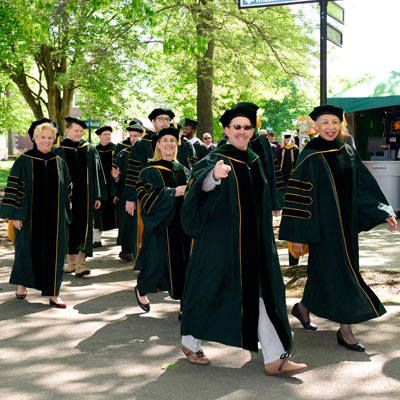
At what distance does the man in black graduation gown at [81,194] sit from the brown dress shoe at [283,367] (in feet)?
15.1

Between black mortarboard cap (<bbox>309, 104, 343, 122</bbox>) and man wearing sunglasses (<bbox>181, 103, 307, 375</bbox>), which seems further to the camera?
black mortarboard cap (<bbox>309, 104, 343, 122</bbox>)

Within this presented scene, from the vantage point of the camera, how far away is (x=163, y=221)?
6.39 metres

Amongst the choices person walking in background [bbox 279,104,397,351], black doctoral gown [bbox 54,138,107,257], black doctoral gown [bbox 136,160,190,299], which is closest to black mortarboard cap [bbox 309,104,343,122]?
person walking in background [bbox 279,104,397,351]

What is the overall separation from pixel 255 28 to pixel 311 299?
50.8ft

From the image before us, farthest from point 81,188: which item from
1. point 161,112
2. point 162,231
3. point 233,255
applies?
point 233,255

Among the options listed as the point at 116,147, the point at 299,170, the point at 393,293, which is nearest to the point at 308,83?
the point at 116,147

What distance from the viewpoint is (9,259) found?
34.2ft

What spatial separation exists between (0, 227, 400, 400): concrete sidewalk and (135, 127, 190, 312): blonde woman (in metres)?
0.36

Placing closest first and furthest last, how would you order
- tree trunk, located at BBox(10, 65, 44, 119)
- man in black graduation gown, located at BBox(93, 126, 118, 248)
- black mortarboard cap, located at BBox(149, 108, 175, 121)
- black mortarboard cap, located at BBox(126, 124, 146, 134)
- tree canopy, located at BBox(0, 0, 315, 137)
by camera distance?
black mortarboard cap, located at BBox(149, 108, 175, 121) → black mortarboard cap, located at BBox(126, 124, 146, 134) → man in black graduation gown, located at BBox(93, 126, 118, 248) → tree canopy, located at BBox(0, 0, 315, 137) → tree trunk, located at BBox(10, 65, 44, 119)

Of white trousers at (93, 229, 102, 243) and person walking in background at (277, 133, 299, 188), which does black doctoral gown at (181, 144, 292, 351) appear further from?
person walking in background at (277, 133, 299, 188)

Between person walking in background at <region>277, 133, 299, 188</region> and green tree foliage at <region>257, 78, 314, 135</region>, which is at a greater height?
green tree foliage at <region>257, 78, 314, 135</region>

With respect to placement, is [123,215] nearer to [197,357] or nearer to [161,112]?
[161,112]

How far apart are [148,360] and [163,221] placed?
5.11ft

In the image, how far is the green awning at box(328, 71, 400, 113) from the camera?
49.0 ft
